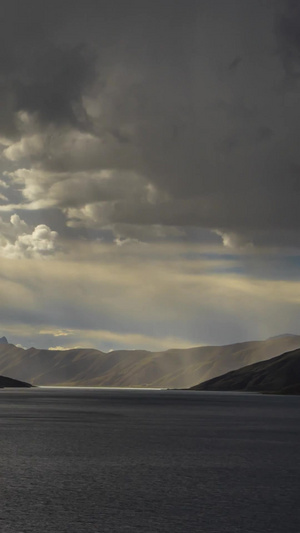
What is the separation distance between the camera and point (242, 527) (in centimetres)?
2878

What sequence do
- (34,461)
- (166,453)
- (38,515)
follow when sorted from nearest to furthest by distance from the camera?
(38,515), (34,461), (166,453)

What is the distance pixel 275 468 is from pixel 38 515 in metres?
23.6

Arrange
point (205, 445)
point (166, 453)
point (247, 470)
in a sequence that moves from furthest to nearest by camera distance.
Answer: point (205, 445) < point (166, 453) < point (247, 470)

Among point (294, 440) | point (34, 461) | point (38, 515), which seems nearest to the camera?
point (38, 515)

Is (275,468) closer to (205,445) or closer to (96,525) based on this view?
(205,445)

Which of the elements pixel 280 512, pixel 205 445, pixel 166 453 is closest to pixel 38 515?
pixel 280 512

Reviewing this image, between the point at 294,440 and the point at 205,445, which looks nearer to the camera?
the point at 205,445

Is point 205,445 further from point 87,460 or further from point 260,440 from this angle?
point 87,460

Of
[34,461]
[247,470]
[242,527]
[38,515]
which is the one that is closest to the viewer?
[242,527]

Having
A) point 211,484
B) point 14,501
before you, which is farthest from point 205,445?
point 14,501

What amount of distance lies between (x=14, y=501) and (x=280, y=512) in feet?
42.5

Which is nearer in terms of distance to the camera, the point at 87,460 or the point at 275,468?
the point at 275,468

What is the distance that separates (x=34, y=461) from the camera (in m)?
52.3

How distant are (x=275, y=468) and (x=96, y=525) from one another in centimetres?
2390
